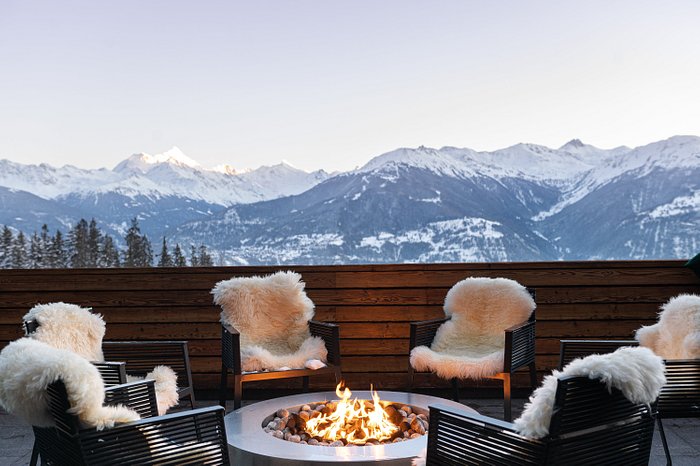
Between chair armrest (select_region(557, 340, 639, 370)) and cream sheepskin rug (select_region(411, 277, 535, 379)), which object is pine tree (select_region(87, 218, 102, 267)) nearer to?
cream sheepskin rug (select_region(411, 277, 535, 379))

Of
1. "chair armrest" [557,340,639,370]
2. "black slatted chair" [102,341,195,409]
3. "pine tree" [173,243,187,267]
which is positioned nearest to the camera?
"chair armrest" [557,340,639,370]

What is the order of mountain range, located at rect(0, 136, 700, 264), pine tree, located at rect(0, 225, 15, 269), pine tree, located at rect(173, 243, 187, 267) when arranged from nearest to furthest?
pine tree, located at rect(0, 225, 15, 269), pine tree, located at rect(173, 243, 187, 267), mountain range, located at rect(0, 136, 700, 264)

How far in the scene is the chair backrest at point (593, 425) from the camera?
160cm

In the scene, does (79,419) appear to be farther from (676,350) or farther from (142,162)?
(142,162)

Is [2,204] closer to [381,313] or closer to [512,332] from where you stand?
[381,313]

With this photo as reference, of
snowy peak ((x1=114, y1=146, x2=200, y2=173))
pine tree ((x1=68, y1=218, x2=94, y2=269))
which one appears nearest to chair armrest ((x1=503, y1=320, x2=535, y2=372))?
pine tree ((x1=68, y1=218, x2=94, y2=269))

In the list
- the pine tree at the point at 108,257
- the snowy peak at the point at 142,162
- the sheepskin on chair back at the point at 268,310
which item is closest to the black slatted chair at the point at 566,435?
the sheepskin on chair back at the point at 268,310

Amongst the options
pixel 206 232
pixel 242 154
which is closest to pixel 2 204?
pixel 206 232

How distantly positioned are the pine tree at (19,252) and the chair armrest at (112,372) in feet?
7.90

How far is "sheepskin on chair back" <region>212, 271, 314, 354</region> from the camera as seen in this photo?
3.78m

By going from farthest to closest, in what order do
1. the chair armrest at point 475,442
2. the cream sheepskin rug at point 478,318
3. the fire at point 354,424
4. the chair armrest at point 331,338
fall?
the cream sheepskin rug at point 478,318
the chair armrest at point 331,338
the fire at point 354,424
the chair armrest at point 475,442

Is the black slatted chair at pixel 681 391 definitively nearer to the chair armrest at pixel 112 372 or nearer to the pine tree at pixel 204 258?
the chair armrest at pixel 112 372

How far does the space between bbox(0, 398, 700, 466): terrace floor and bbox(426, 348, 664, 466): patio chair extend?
1.57m

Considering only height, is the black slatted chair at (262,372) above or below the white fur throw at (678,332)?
below
